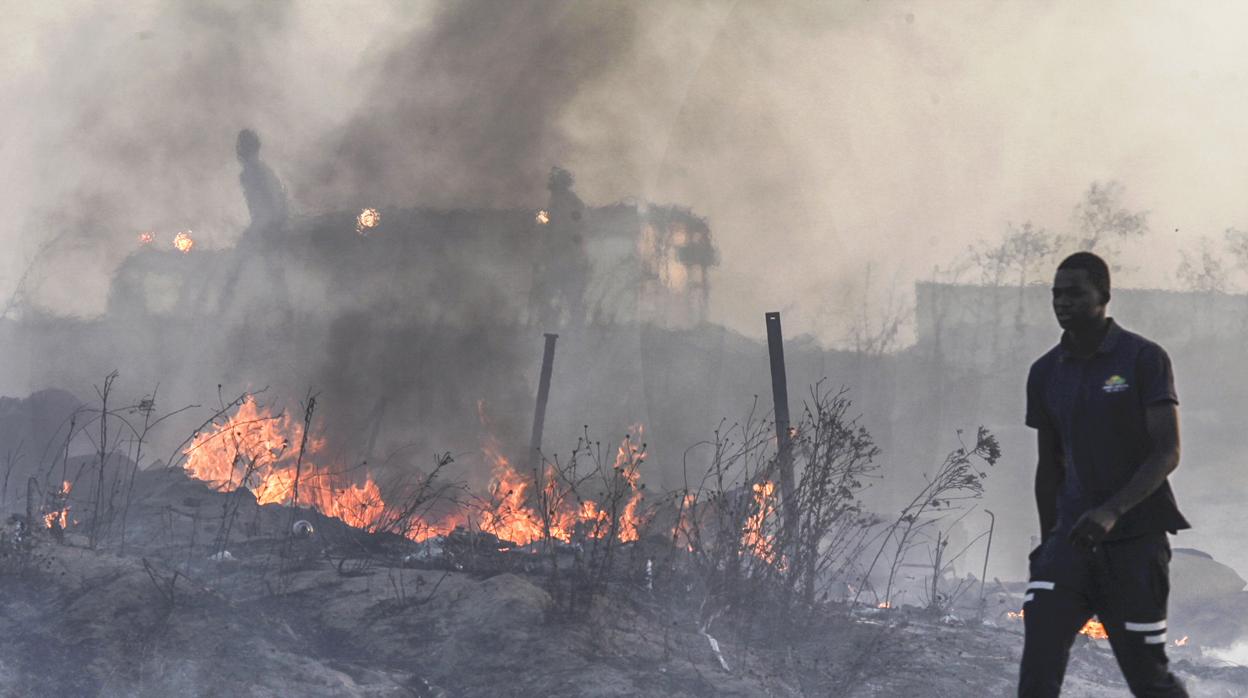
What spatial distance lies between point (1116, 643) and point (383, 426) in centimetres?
1624

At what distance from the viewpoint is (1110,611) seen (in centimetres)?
320

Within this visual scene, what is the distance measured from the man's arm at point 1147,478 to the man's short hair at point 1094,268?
0.44m

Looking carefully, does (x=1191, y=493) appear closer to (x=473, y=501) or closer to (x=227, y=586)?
(x=473, y=501)

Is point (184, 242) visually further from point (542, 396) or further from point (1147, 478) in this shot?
point (1147, 478)

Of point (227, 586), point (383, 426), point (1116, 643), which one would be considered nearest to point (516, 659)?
point (227, 586)

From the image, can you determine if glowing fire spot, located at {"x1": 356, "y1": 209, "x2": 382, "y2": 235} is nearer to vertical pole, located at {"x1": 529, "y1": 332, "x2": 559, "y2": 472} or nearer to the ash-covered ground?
vertical pole, located at {"x1": 529, "y1": 332, "x2": 559, "y2": 472}

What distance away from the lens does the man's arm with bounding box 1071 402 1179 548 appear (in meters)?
3.10

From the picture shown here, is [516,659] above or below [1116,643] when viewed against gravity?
below

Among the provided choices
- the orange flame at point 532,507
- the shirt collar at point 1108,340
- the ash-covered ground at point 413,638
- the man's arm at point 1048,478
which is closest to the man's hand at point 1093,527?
the man's arm at point 1048,478

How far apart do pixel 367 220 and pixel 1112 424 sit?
17323 mm

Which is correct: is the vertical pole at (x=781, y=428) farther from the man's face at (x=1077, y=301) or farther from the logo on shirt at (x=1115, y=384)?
the logo on shirt at (x=1115, y=384)

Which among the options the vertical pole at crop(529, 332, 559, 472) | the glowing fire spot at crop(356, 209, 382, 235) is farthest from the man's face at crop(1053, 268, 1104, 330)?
the glowing fire spot at crop(356, 209, 382, 235)

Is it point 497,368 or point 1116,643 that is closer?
point 1116,643

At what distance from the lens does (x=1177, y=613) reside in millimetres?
14711
